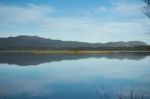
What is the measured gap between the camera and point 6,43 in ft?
526

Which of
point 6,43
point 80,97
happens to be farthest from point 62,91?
point 6,43

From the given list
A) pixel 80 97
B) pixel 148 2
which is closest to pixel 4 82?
pixel 80 97

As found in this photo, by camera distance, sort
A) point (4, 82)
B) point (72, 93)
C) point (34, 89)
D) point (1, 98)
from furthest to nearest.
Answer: point (4, 82)
point (34, 89)
point (72, 93)
point (1, 98)

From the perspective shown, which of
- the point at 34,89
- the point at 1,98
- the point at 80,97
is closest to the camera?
the point at 1,98

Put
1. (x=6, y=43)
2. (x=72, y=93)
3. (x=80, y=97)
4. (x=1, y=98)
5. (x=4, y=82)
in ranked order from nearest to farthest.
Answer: (x=1, y=98) < (x=80, y=97) < (x=72, y=93) < (x=4, y=82) < (x=6, y=43)

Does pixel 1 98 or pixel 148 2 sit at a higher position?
pixel 148 2

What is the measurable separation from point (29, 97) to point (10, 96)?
2.20 ft

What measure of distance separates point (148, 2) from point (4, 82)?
27.0 ft

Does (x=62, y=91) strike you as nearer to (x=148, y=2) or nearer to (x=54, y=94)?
(x=54, y=94)

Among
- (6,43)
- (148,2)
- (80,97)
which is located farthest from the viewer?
(6,43)

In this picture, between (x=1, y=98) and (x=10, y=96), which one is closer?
(x=1, y=98)

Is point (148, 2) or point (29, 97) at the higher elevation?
point (148, 2)

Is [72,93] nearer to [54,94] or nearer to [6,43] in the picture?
[54,94]

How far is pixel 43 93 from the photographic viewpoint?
9148mm
